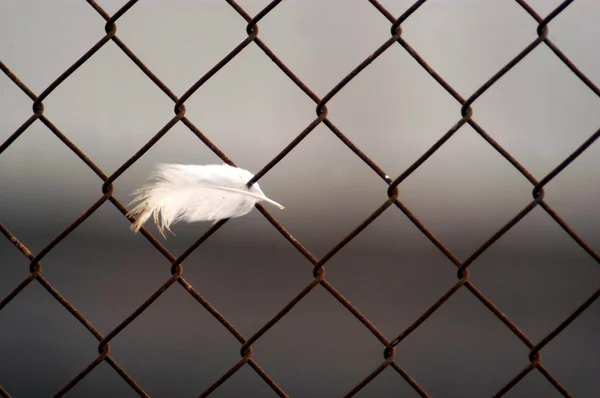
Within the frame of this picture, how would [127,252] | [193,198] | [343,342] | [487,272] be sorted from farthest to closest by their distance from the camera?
[127,252], [487,272], [343,342], [193,198]

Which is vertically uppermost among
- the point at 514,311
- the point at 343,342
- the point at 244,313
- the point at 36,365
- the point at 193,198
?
the point at 36,365

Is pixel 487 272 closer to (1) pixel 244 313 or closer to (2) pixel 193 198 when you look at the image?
(1) pixel 244 313

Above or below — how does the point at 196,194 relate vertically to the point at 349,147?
above

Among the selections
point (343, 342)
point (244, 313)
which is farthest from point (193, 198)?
point (244, 313)

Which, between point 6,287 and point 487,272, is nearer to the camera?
point 6,287

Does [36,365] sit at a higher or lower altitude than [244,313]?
higher

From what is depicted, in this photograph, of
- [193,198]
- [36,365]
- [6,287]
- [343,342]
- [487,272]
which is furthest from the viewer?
[487,272]

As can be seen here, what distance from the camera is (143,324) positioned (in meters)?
2.78

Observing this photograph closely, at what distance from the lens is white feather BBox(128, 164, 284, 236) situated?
0.76 m

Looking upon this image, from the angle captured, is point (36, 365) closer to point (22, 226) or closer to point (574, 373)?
point (22, 226)

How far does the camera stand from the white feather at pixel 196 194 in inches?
30.0

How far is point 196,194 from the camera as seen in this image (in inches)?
31.3

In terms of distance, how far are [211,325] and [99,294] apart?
681 mm

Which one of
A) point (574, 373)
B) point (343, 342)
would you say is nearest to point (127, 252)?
point (343, 342)
